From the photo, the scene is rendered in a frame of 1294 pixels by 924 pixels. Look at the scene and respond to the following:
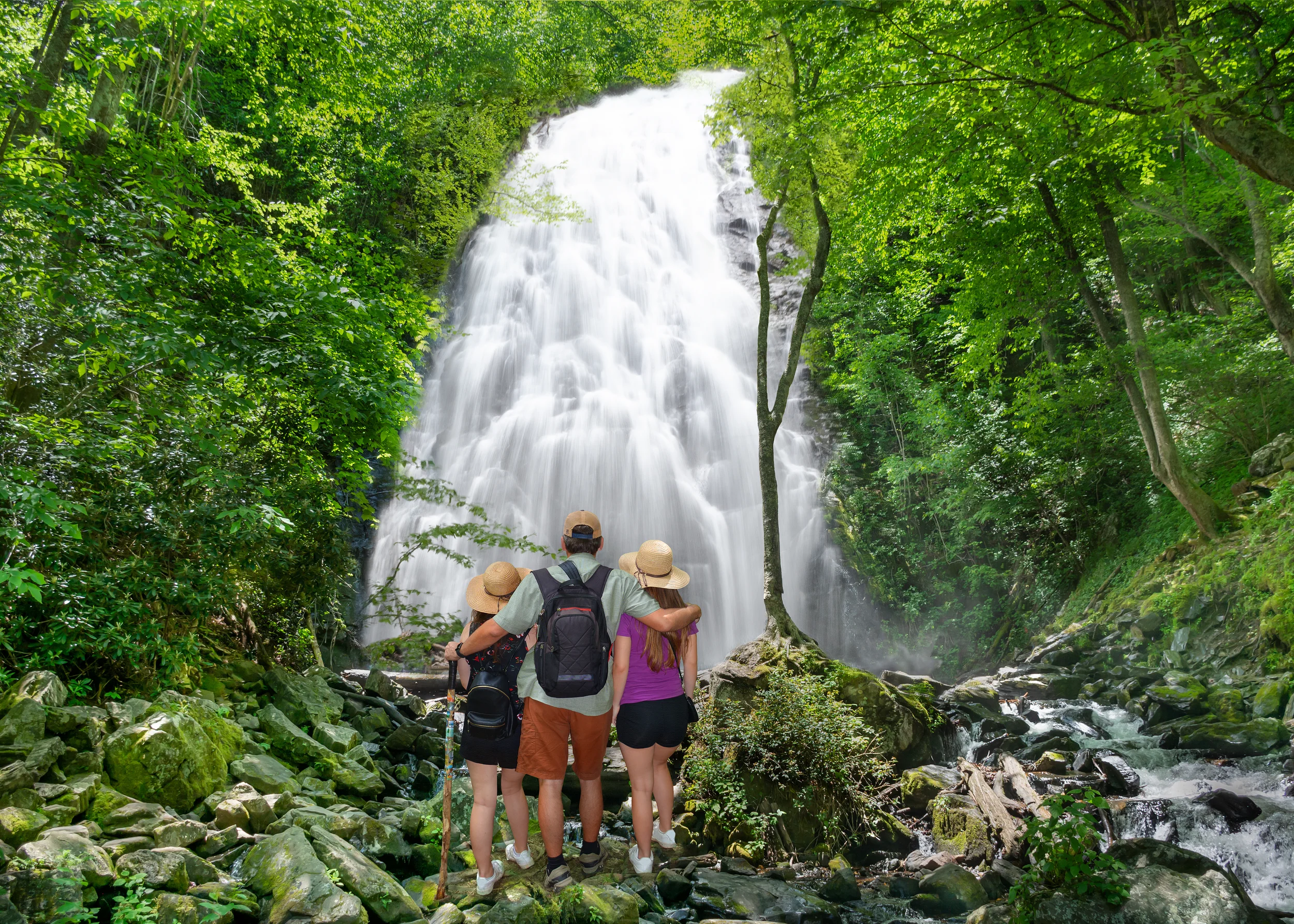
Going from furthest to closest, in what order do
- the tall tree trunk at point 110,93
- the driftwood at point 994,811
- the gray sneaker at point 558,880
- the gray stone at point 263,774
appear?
the tall tree trunk at point 110,93, the driftwood at point 994,811, the gray stone at point 263,774, the gray sneaker at point 558,880

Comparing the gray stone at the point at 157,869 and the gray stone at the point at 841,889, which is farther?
the gray stone at the point at 841,889

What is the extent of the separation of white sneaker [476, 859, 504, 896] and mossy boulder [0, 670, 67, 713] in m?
2.59

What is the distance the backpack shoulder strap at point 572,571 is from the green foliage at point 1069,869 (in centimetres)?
276

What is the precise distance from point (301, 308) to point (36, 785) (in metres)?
4.06

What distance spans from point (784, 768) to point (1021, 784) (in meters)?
2.12

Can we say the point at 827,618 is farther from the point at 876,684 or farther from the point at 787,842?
the point at 787,842

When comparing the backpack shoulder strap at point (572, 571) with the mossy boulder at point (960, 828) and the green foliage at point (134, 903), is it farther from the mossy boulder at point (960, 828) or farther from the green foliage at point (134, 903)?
the mossy boulder at point (960, 828)

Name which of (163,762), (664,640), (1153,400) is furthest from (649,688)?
(1153,400)

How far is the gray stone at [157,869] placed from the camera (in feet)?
9.68

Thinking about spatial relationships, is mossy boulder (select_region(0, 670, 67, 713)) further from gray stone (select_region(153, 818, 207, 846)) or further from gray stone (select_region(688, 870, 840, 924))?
gray stone (select_region(688, 870, 840, 924))

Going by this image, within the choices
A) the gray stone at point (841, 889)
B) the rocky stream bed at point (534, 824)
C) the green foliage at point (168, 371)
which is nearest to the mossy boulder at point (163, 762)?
the rocky stream bed at point (534, 824)

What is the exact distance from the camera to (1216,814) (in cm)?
517

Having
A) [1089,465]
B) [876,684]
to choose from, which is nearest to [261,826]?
[876,684]

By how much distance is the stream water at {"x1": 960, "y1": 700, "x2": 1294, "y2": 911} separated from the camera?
4.71 m
